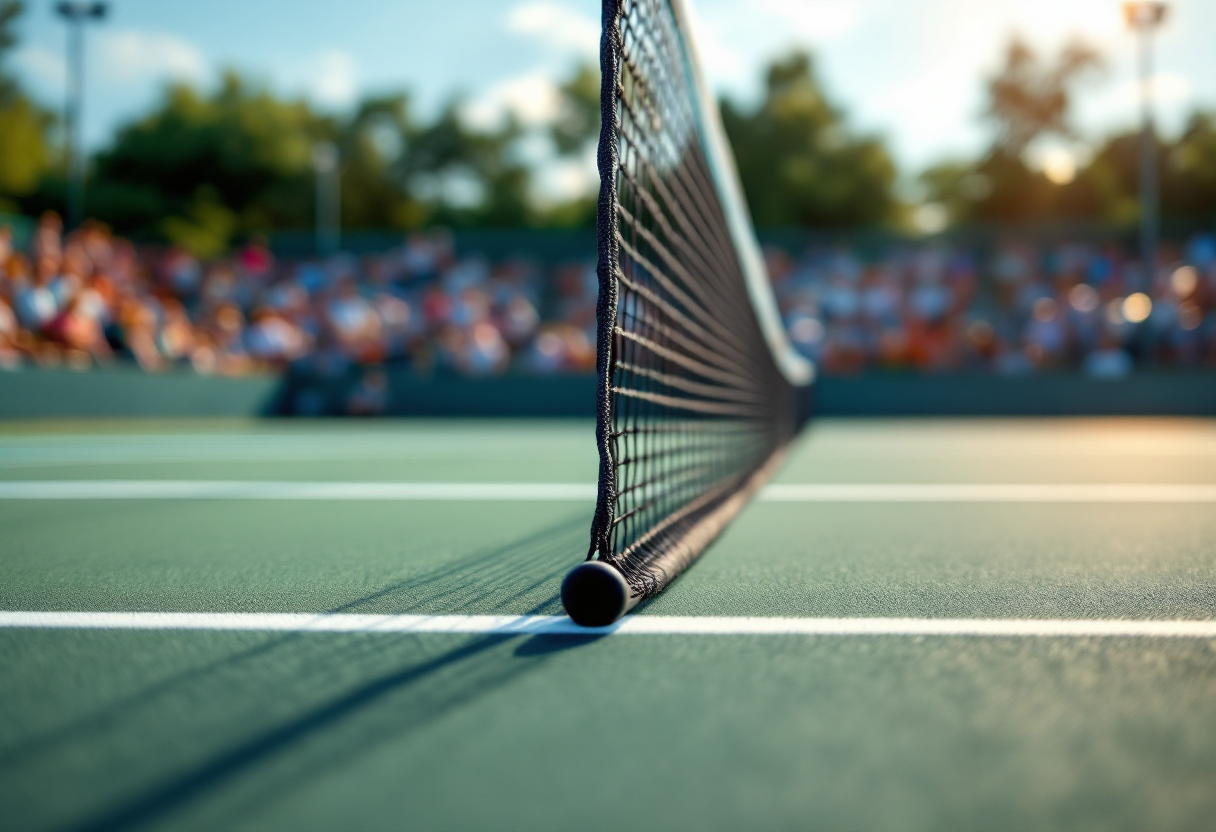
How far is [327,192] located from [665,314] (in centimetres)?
4447

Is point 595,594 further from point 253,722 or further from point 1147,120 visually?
point 1147,120

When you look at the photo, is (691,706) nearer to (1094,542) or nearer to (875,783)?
(875,783)

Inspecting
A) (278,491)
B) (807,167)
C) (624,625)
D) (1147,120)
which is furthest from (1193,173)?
(624,625)

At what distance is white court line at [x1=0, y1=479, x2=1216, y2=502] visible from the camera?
4.09m

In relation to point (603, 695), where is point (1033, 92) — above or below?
above

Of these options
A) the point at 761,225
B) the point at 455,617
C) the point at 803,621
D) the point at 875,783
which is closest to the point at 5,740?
the point at 455,617

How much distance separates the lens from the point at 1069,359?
14.5 m

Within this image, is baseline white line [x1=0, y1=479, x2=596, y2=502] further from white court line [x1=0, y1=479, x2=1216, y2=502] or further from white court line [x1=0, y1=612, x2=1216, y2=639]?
white court line [x1=0, y1=612, x2=1216, y2=639]

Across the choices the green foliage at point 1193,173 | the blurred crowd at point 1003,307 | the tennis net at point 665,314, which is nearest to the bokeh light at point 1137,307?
the blurred crowd at point 1003,307

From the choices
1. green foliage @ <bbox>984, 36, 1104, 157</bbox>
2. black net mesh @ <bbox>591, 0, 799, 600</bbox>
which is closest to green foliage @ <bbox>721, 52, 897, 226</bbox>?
green foliage @ <bbox>984, 36, 1104, 157</bbox>

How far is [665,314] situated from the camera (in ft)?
8.81

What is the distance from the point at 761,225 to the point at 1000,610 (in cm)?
3755

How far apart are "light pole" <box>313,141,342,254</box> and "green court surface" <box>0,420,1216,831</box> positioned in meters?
40.7

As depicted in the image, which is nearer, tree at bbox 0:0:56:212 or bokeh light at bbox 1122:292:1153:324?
bokeh light at bbox 1122:292:1153:324
